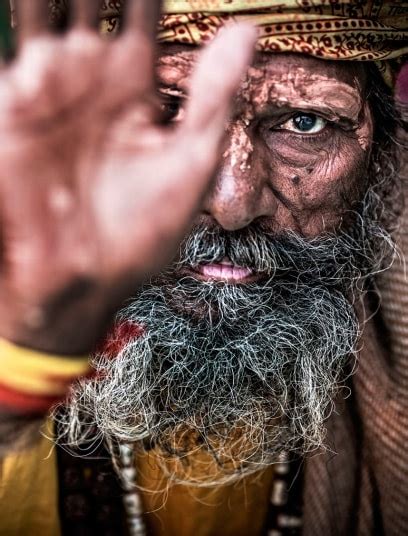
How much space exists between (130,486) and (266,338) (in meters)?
0.53

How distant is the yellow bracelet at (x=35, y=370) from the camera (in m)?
0.93

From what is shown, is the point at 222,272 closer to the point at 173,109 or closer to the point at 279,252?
the point at 279,252

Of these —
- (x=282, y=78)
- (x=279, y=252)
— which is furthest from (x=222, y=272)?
(x=282, y=78)

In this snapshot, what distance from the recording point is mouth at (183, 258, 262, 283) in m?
1.58

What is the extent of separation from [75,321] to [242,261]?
0.71 meters

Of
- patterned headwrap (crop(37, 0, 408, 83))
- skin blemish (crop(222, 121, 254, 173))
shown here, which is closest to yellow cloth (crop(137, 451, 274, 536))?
skin blemish (crop(222, 121, 254, 173))

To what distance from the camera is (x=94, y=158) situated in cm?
86

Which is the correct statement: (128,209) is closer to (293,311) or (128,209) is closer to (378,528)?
(293,311)

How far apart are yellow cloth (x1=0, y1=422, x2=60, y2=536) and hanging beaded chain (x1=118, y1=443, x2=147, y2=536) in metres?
0.16

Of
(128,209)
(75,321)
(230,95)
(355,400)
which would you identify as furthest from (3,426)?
(355,400)

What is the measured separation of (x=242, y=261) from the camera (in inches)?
61.6

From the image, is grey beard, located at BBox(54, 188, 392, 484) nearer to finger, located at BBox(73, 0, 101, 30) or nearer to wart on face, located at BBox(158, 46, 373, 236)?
wart on face, located at BBox(158, 46, 373, 236)

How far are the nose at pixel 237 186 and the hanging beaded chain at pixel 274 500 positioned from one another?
26.5 inches

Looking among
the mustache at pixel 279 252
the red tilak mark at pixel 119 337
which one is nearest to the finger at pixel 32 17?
the mustache at pixel 279 252
